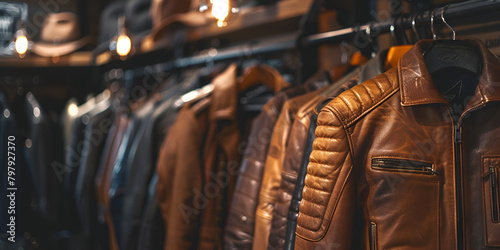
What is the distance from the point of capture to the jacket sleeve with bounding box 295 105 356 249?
844mm

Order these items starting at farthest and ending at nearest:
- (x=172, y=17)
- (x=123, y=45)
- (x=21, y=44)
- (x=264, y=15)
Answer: (x=21, y=44), (x=172, y=17), (x=123, y=45), (x=264, y=15)

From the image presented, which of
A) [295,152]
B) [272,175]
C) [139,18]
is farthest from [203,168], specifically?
[139,18]

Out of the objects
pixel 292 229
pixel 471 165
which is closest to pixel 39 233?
pixel 292 229

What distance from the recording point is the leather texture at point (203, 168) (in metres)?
1.34

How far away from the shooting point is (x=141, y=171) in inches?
61.7

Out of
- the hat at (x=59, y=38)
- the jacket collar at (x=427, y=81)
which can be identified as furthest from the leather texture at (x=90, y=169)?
the jacket collar at (x=427, y=81)

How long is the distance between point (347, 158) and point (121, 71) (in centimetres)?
208

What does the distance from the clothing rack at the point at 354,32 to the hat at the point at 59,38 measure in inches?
44.7

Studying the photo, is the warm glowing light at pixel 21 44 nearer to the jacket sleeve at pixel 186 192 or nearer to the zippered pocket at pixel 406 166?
the jacket sleeve at pixel 186 192

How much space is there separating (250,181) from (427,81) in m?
0.57

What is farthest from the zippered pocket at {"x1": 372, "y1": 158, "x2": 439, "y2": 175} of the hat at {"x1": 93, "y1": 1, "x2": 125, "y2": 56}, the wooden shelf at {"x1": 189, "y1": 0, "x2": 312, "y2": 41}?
the hat at {"x1": 93, "y1": 1, "x2": 125, "y2": 56}

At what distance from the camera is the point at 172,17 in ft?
6.33

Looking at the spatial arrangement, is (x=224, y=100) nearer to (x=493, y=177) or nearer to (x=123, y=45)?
(x=123, y=45)

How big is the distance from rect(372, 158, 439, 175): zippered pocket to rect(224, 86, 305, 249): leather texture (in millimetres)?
420
